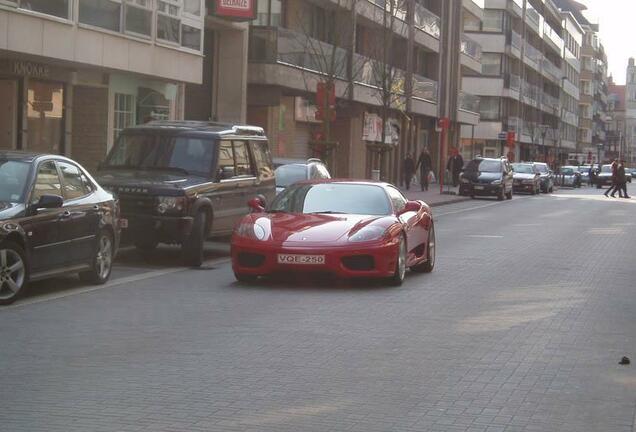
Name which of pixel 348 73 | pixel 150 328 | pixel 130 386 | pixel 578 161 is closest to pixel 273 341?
pixel 150 328

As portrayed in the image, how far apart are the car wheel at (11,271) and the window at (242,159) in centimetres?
725

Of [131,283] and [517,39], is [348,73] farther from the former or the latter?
[517,39]

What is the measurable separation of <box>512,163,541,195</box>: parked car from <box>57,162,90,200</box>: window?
47.0 meters

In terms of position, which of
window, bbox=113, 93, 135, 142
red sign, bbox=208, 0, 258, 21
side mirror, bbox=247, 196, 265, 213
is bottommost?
side mirror, bbox=247, 196, 265, 213

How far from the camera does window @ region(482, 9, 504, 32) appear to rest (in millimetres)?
95625

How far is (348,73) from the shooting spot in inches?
1881

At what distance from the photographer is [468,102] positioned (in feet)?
251

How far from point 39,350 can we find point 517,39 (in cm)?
9345

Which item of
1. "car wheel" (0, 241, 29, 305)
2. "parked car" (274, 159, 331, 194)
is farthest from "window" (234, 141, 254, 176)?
"car wheel" (0, 241, 29, 305)

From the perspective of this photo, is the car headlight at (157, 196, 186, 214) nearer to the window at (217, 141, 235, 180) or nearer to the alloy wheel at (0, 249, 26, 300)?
the window at (217, 141, 235, 180)

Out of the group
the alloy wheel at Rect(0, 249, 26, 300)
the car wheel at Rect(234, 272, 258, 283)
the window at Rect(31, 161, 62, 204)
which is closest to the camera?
the alloy wheel at Rect(0, 249, 26, 300)

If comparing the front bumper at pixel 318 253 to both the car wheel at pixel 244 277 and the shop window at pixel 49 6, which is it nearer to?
the car wheel at pixel 244 277

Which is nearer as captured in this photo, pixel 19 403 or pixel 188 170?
pixel 19 403

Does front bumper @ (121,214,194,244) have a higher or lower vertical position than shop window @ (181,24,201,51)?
lower
